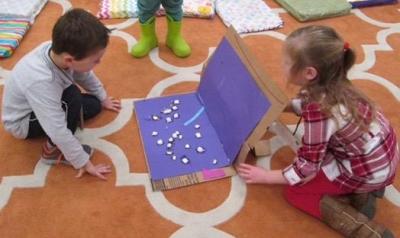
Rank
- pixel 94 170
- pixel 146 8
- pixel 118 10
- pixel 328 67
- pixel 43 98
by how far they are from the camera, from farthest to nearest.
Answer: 1. pixel 118 10
2. pixel 146 8
3. pixel 94 170
4. pixel 43 98
5. pixel 328 67

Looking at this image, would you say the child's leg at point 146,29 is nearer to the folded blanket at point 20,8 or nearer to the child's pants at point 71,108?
the child's pants at point 71,108

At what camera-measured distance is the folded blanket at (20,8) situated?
1.56 metres

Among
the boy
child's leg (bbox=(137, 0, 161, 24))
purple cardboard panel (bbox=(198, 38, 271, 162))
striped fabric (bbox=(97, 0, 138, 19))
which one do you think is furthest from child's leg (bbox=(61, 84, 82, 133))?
striped fabric (bbox=(97, 0, 138, 19))

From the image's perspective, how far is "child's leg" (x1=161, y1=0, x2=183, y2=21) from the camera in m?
1.43

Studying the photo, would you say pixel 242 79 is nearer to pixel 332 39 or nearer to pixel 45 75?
pixel 332 39

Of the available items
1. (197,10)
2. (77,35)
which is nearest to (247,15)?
(197,10)

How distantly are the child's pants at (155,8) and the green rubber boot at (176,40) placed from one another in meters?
0.02

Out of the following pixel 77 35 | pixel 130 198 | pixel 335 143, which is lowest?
pixel 130 198

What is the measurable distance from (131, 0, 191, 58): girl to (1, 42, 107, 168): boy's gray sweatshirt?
0.53 meters

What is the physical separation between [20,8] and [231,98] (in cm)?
103

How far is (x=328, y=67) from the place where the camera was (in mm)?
810

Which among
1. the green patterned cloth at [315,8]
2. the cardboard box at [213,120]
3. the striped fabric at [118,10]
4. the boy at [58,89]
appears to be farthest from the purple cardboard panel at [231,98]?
the green patterned cloth at [315,8]

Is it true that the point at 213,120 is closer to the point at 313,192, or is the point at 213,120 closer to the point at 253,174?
the point at 253,174

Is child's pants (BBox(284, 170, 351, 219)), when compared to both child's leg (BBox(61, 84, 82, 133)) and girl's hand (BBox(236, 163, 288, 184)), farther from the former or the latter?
child's leg (BBox(61, 84, 82, 133))
